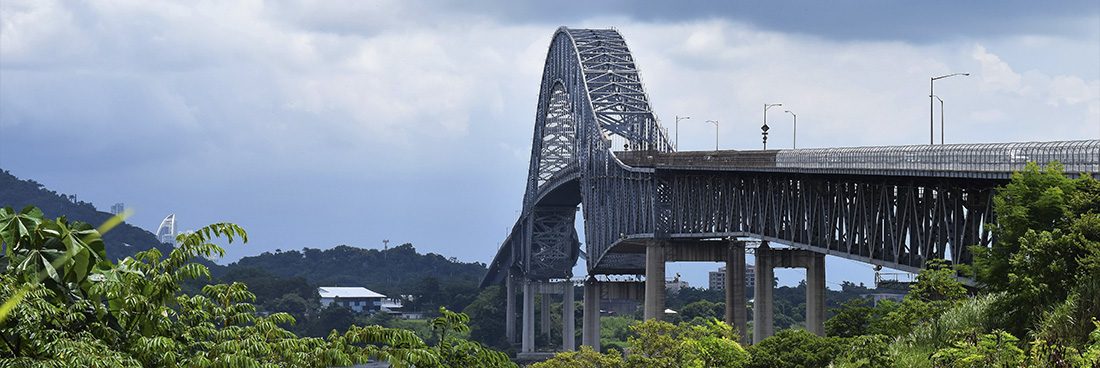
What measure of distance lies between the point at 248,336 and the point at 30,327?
6.14 meters

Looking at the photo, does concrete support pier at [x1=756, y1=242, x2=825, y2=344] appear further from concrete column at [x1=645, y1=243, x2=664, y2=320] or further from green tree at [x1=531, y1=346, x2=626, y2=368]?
green tree at [x1=531, y1=346, x2=626, y2=368]

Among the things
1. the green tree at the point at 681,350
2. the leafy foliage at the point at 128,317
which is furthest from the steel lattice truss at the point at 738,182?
the leafy foliage at the point at 128,317

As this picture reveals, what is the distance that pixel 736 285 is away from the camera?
12094 cm

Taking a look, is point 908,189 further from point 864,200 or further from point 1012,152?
point 1012,152

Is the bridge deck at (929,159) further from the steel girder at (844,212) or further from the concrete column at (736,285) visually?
the concrete column at (736,285)

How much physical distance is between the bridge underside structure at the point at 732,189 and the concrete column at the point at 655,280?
13 cm

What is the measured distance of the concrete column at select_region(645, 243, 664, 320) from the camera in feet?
416

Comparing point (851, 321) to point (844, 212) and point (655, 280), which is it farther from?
point (655, 280)

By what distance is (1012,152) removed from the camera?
61156 mm

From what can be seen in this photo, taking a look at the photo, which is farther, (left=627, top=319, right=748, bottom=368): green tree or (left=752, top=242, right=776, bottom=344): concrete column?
(left=752, top=242, right=776, bottom=344): concrete column

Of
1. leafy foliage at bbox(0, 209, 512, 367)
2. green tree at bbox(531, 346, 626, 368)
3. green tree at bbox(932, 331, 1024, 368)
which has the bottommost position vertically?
green tree at bbox(531, 346, 626, 368)

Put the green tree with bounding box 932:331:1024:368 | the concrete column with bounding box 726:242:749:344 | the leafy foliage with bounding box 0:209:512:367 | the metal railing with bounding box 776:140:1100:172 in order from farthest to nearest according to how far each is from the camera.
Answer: the concrete column with bounding box 726:242:749:344
the metal railing with bounding box 776:140:1100:172
the green tree with bounding box 932:331:1024:368
the leafy foliage with bounding box 0:209:512:367

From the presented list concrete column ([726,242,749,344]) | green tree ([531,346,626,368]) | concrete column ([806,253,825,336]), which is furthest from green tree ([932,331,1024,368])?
concrete column ([726,242,749,344])

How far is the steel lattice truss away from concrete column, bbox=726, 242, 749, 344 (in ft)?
12.3
